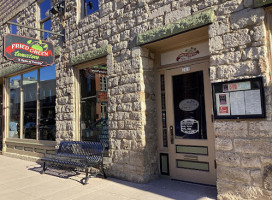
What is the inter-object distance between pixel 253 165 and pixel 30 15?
8.50 meters

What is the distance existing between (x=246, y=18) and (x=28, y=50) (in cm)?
527

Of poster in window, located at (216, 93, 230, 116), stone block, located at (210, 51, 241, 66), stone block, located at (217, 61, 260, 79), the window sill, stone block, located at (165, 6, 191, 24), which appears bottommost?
the window sill

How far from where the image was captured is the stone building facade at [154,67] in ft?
11.2

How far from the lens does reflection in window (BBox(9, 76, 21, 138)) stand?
29.8 ft

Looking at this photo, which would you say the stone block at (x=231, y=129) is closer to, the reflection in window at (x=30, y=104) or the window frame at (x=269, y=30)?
the window frame at (x=269, y=30)

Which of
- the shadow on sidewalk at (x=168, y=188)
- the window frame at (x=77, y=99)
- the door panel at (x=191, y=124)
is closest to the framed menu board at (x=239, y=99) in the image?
the door panel at (x=191, y=124)

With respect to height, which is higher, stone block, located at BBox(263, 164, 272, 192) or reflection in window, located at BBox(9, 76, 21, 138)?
reflection in window, located at BBox(9, 76, 21, 138)

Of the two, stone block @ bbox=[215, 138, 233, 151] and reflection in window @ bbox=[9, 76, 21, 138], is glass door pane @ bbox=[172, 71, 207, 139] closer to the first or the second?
stone block @ bbox=[215, 138, 233, 151]

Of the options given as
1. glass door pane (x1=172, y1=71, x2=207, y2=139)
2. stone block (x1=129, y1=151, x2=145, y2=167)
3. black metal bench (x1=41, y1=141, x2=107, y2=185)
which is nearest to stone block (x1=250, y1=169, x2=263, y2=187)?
glass door pane (x1=172, y1=71, x2=207, y2=139)

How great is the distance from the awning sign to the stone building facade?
1.46ft

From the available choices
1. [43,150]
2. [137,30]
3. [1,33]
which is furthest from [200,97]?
[1,33]

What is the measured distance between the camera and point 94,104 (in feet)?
20.3

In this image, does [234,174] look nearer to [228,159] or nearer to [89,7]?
[228,159]

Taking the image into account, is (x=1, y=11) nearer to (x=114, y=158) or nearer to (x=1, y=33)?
(x=1, y=33)
